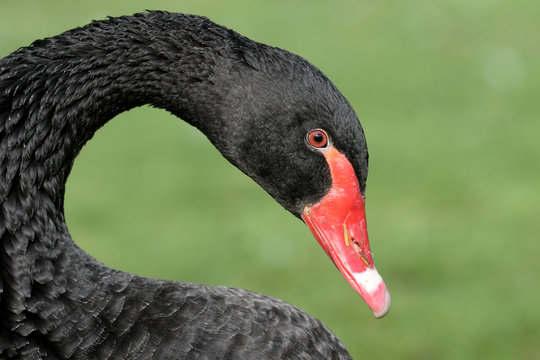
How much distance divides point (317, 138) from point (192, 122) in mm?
262

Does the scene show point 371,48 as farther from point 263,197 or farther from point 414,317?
point 414,317

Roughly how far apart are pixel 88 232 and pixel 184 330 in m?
2.65

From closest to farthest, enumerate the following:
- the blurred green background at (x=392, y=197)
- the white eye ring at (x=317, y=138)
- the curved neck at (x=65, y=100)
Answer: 1. the curved neck at (x=65, y=100)
2. the white eye ring at (x=317, y=138)
3. the blurred green background at (x=392, y=197)

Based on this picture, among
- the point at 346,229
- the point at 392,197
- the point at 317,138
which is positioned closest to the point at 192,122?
the point at 317,138

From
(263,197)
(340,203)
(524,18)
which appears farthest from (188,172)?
(524,18)

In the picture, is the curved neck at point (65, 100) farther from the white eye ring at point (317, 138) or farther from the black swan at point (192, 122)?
the white eye ring at point (317, 138)

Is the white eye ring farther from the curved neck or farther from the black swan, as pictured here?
the curved neck

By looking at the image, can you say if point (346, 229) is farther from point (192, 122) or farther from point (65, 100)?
point (65, 100)

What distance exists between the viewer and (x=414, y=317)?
134 inches

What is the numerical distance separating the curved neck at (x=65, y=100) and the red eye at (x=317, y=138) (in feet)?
0.62

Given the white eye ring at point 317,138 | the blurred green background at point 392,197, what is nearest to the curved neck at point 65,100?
the white eye ring at point 317,138

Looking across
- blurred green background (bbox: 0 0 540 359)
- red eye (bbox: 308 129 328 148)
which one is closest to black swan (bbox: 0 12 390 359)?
red eye (bbox: 308 129 328 148)

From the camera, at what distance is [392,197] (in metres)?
4.42

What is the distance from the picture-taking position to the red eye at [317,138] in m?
1.60
